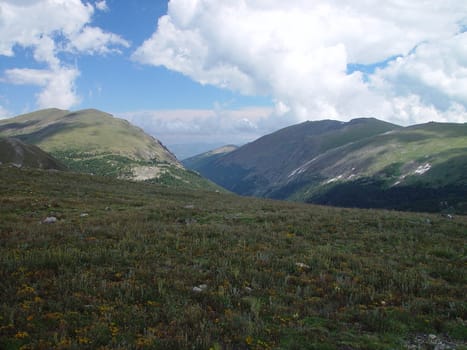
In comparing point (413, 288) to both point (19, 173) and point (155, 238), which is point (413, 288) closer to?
point (155, 238)

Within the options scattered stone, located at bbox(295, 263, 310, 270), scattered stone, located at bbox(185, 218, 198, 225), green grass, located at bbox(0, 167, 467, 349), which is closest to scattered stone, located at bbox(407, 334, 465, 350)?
green grass, located at bbox(0, 167, 467, 349)

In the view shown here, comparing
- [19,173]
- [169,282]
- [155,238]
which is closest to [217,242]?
[155,238]

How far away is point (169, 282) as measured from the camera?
9609mm

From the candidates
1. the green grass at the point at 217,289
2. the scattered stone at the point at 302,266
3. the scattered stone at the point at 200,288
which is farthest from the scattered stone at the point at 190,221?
the scattered stone at the point at 200,288

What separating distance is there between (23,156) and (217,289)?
359 feet

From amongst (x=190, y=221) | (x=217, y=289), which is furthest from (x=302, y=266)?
(x=190, y=221)

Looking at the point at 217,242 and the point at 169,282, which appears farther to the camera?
the point at 217,242

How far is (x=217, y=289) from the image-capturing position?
9602 mm

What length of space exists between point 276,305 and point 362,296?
2974 millimetres

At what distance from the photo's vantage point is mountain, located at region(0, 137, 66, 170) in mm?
93438

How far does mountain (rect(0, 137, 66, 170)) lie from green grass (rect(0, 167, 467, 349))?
91949 mm

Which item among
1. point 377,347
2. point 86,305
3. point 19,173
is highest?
point 19,173

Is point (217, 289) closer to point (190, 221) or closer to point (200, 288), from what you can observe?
point (200, 288)

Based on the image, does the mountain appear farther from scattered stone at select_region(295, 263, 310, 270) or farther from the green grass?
scattered stone at select_region(295, 263, 310, 270)
